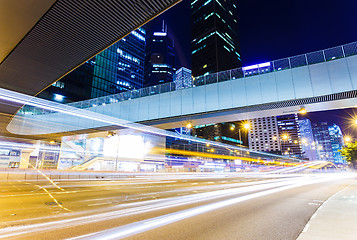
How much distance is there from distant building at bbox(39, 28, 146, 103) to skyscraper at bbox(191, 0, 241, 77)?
60975mm

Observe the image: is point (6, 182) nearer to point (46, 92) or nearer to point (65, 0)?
point (65, 0)

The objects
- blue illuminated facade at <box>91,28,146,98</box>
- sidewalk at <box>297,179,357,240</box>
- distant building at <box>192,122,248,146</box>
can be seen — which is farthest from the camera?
distant building at <box>192,122,248,146</box>

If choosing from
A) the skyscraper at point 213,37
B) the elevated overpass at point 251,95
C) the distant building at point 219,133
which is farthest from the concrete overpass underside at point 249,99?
the skyscraper at point 213,37

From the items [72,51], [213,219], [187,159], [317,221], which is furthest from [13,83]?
[187,159]

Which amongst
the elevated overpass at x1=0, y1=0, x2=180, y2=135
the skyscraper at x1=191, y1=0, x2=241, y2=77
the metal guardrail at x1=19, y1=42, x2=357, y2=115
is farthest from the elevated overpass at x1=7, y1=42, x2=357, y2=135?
the skyscraper at x1=191, y1=0, x2=241, y2=77

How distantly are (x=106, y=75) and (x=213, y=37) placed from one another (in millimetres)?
108025

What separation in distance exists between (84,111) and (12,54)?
56.2 ft

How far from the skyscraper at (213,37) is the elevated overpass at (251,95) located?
13800 cm

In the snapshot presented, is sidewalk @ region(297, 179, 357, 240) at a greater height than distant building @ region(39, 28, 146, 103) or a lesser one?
lesser

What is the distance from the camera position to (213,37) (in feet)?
536

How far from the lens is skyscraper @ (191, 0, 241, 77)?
160125 mm

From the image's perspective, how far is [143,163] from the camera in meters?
39.4

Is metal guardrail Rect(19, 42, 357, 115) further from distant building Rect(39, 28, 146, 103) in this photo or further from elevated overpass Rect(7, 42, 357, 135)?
distant building Rect(39, 28, 146, 103)

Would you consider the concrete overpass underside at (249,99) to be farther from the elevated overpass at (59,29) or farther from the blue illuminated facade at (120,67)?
the blue illuminated facade at (120,67)
